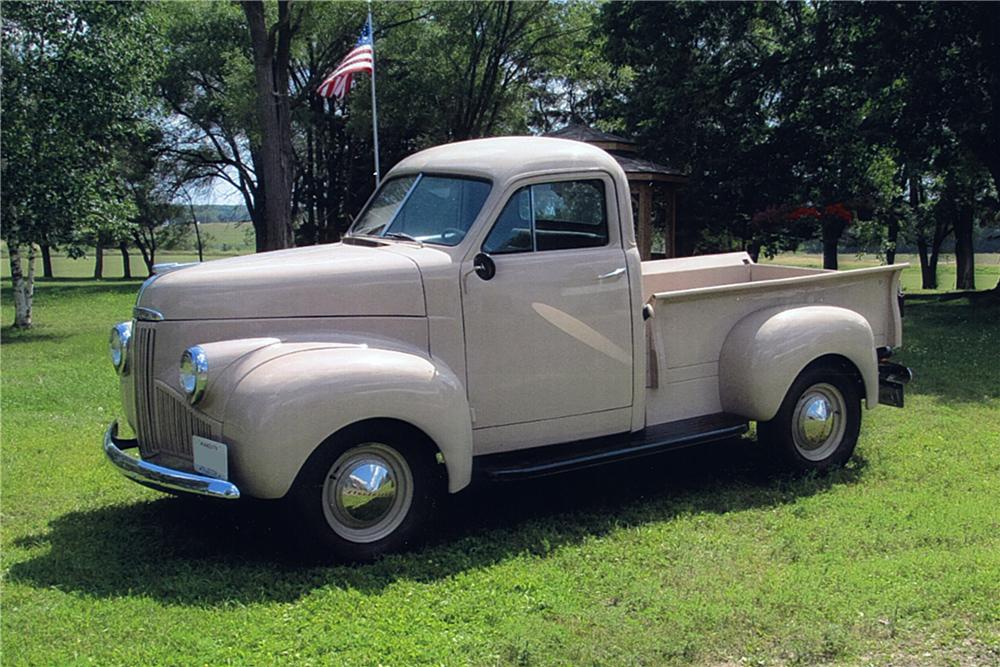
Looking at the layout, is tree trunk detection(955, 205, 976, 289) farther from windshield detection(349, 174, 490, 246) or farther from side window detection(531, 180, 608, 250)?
windshield detection(349, 174, 490, 246)

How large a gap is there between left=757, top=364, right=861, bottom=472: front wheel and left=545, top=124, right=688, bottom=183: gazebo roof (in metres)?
11.5

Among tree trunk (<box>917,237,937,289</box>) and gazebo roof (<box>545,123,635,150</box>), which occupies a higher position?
gazebo roof (<box>545,123,635,150</box>)

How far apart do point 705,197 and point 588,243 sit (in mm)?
15876

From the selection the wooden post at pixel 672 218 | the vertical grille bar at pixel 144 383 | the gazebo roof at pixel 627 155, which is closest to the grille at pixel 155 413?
the vertical grille bar at pixel 144 383

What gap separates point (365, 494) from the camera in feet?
16.0

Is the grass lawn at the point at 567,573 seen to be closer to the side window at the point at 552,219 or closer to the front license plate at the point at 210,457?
the front license plate at the point at 210,457

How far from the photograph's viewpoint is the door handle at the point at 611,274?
18.9 ft

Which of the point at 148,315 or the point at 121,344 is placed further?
the point at 121,344

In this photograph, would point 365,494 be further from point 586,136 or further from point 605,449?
point 586,136

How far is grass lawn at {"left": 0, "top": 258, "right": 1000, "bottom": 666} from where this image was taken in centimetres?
403

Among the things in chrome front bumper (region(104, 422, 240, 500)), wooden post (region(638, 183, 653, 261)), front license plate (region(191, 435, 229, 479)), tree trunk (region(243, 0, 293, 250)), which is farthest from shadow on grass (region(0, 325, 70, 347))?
front license plate (region(191, 435, 229, 479))

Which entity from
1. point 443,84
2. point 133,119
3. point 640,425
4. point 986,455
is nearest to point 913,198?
point 443,84

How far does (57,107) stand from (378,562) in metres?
13.9

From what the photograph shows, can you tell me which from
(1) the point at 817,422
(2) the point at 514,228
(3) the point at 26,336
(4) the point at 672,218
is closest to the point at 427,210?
(2) the point at 514,228
